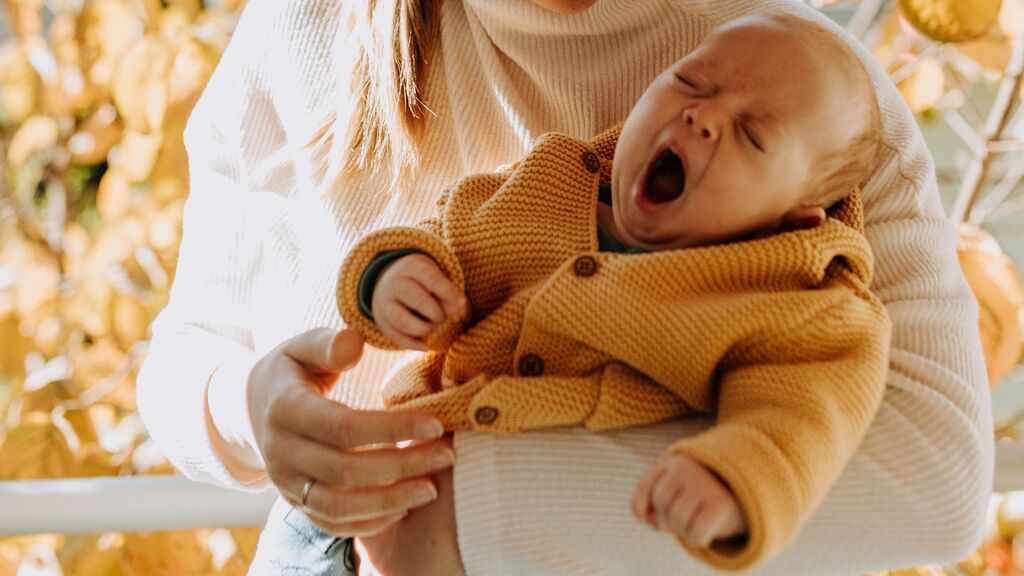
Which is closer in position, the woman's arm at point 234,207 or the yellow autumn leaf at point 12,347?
the woman's arm at point 234,207

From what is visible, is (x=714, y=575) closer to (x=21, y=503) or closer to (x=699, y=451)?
(x=699, y=451)

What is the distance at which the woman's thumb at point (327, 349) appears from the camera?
869 mm

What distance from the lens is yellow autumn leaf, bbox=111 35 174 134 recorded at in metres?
1.92

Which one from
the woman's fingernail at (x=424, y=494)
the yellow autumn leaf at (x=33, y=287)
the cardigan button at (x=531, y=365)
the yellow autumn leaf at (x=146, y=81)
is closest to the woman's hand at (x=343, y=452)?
the woman's fingernail at (x=424, y=494)

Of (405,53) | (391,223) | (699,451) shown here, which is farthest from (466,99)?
(699,451)

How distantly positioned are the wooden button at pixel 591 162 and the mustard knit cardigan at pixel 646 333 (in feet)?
0.07

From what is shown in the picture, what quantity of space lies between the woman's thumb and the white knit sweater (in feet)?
0.44

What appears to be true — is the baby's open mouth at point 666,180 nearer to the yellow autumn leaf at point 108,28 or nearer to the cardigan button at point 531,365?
the cardigan button at point 531,365

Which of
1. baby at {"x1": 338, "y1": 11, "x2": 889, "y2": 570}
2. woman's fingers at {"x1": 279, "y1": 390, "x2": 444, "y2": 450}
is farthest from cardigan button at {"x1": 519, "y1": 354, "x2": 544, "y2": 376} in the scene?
woman's fingers at {"x1": 279, "y1": 390, "x2": 444, "y2": 450}

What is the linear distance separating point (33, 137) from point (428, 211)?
136 centimetres

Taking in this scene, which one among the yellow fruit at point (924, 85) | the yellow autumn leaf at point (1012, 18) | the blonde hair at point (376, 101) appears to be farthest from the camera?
the yellow fruit at point (924, 85)

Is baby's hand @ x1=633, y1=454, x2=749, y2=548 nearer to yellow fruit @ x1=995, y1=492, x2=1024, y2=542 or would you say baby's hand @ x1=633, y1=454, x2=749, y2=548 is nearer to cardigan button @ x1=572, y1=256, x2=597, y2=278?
cardigan button @ x1=572, y1=256, x2=597, y2=278

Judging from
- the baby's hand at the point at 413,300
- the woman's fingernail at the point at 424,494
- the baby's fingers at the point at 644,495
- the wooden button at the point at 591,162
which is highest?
the wooden button at the point at 591,162

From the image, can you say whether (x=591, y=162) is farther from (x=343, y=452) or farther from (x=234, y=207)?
(x=234, y=207)
